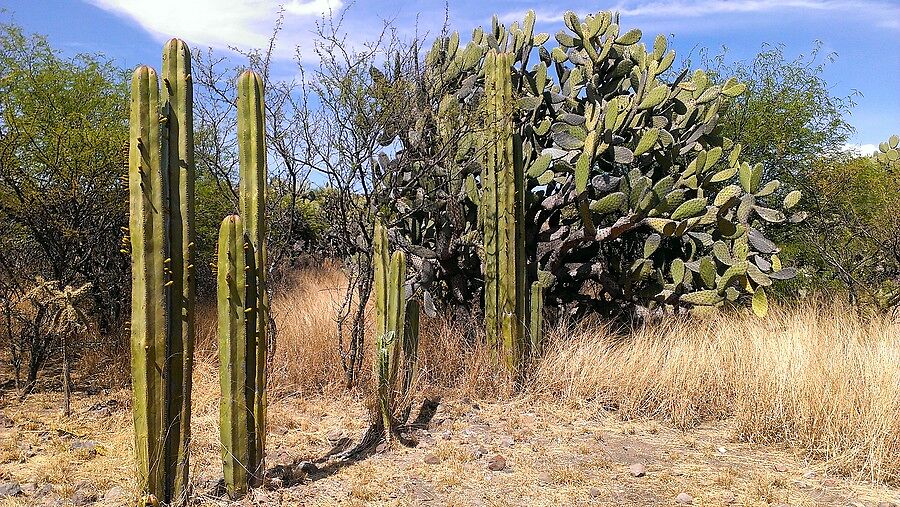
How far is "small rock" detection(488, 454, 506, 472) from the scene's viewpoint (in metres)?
4.11

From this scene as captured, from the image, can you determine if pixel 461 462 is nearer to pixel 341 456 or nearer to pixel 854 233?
pixel 341 456

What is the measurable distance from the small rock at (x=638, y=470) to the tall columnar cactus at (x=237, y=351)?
2.02 m

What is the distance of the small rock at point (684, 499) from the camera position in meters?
3.67

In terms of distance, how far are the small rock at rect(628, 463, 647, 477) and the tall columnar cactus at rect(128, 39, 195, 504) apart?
2313 mm

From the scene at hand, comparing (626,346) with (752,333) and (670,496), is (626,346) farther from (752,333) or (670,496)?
(670,496)

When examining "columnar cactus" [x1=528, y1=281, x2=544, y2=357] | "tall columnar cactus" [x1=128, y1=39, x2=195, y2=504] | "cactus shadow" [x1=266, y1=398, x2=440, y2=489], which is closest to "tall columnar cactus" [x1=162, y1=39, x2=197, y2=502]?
"tall columnar cactus" [x1=128, y1=39, x2=195, y2=504]

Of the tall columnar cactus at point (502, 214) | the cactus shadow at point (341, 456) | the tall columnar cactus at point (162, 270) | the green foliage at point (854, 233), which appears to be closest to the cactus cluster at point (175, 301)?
the tall columnar cactus at point (162, 270)

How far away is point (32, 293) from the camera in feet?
15.4

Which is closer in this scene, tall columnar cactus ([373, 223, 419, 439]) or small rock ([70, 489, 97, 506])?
small rock ([70, 489, 97, 506])

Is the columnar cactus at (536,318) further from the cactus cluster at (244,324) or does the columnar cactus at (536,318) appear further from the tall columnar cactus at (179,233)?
the tall columnar cactus at (179,233)

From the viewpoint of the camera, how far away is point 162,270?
3180 mm

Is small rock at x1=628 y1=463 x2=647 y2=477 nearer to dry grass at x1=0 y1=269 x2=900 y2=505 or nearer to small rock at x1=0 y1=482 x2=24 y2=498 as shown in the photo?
dry grass at x1=0 y1=269 x2=900 y2=505

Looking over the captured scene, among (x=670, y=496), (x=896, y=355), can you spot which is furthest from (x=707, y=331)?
(x=670, y=496)

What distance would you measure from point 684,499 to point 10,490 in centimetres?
332
